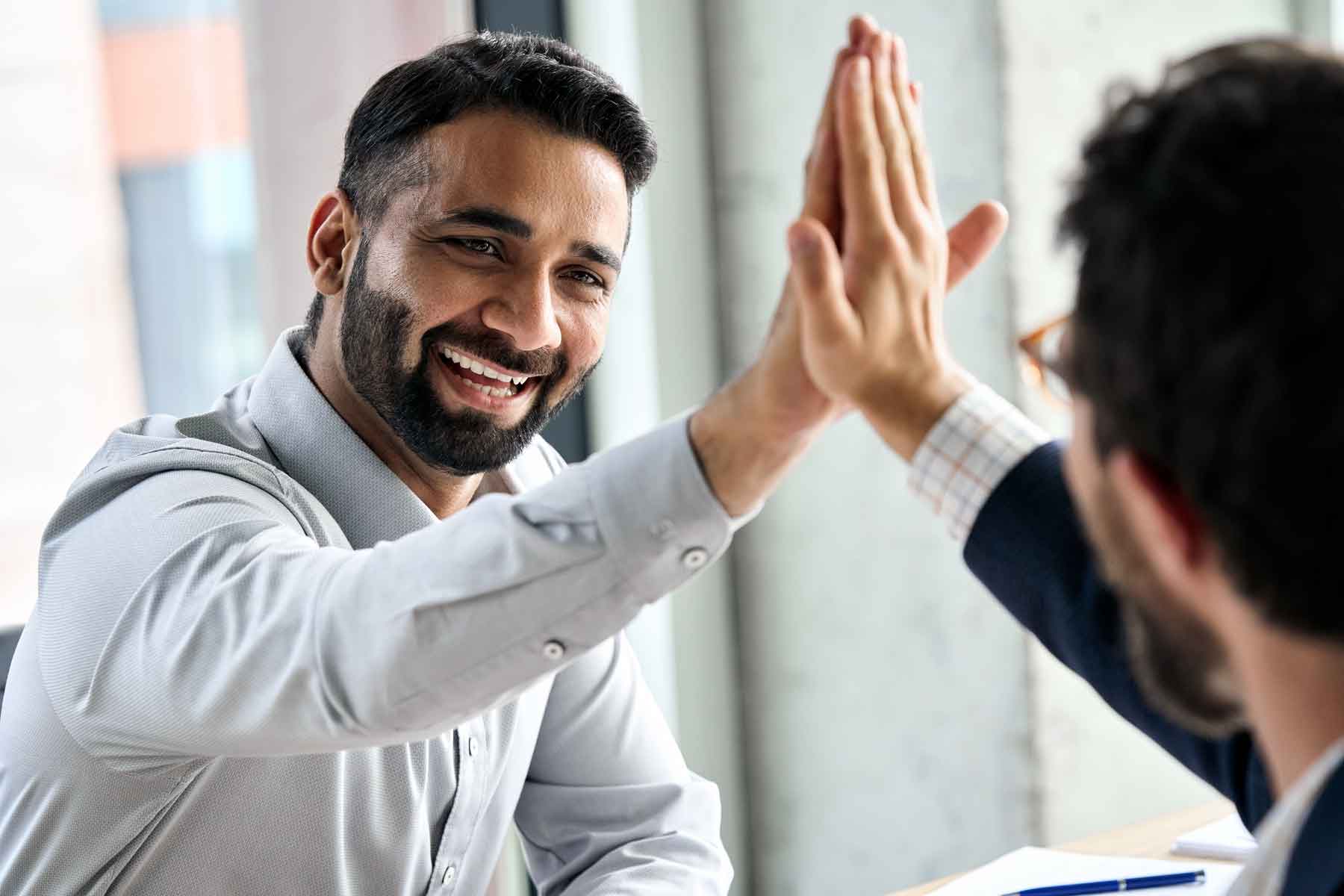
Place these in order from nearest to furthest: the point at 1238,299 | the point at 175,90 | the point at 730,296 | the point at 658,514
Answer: the point at 1238,299, the point at 658,514, the point at 175,90, the point at 730,296

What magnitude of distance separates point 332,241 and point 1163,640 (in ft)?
3.55

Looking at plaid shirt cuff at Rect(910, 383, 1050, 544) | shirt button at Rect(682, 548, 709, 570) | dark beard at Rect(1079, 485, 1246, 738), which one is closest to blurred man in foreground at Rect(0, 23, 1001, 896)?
shirt button at Rect(682, 548, 709, 570)

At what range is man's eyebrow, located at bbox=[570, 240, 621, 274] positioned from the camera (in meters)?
1.47

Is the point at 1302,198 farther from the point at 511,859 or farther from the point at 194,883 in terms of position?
the point at 511,859

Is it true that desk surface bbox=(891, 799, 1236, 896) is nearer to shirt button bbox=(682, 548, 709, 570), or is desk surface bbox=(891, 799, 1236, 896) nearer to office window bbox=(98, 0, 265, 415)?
shirt button bbox=(682, 548, 709, 570)

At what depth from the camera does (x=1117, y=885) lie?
4.22ft

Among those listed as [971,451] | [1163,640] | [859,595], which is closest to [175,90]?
[859,595]

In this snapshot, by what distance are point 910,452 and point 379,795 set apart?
64 centimetres

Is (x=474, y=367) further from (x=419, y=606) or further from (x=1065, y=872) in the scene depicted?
(x=1065, y=872)

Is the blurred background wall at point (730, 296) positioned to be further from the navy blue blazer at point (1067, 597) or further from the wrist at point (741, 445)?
the wrist at point (741, 445)

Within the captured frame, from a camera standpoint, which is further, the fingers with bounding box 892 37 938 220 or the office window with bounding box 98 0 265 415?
the office window with bounding box 98 0 265 415

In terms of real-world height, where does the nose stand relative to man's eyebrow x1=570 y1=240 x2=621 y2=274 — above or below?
below

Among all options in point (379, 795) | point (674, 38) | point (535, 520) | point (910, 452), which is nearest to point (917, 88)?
point (910, 452)

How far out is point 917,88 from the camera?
1.09m
